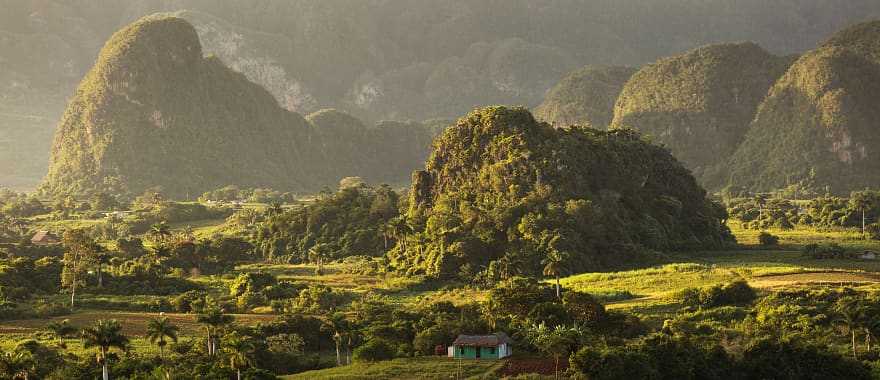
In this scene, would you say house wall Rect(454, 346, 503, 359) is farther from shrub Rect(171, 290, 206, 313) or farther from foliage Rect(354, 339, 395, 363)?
shrub Rect(171, 290, 206, 313)

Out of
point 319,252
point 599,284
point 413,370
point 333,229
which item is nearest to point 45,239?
point 333,229

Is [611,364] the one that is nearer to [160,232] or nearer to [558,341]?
[558,341]

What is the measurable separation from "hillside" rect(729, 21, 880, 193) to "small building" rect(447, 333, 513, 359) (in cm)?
11958

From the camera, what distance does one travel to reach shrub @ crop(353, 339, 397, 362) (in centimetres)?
→ 5366

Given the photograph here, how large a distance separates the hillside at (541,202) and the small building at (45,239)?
3508cm

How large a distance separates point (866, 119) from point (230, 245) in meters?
115

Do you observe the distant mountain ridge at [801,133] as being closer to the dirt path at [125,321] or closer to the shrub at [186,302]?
the shrub at [186,302]

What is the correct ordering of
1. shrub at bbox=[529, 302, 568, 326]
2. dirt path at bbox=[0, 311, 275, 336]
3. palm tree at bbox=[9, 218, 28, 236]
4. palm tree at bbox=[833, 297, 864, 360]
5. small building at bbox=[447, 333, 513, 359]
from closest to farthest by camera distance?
palm tree at bbox=[833, 297, 864, 360], small building at bbox=[447, 333, 513, 359], shrub at bbox=[529, 302, 568, 326], dirt path at bbox=[0, 311, 275, 336], palm tree at bbox=[9, 218, 28, 236]

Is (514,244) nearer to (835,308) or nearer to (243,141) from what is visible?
(835,308)

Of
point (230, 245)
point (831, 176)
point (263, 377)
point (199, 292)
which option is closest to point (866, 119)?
point (831, 176)

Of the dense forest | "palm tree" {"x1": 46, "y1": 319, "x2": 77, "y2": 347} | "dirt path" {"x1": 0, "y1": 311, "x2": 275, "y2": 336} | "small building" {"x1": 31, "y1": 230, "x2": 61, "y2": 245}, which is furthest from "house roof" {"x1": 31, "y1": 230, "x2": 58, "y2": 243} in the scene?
"palm tree" {"x1": 46, "y1": 319, "x2": 77, "y2": 347}

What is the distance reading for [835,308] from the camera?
5866 centimetres

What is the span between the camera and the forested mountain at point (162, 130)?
16950cm

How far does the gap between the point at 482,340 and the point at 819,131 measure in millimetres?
133024
